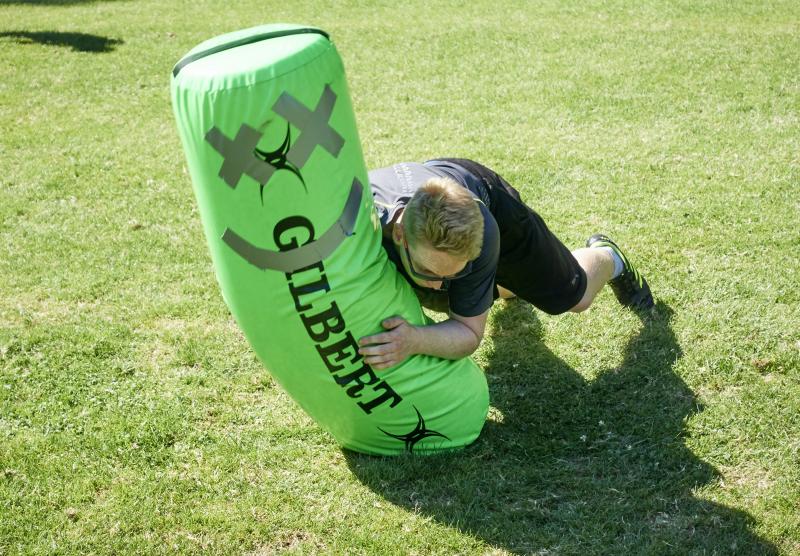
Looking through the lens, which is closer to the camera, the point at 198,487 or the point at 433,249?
the point at 433,249

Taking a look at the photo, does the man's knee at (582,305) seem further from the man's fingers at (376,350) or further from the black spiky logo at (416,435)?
the man's fingers at (376,350)

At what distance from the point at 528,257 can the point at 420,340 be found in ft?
2.91

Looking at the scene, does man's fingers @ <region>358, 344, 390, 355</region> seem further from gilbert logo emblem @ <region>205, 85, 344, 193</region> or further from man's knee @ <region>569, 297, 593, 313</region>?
man's knee @ <region>569, 297, 593, 313</region>

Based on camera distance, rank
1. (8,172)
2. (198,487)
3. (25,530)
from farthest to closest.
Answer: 1. (8,172)
2. (198,487)
3. (25,530)

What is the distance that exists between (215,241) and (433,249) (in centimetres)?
96

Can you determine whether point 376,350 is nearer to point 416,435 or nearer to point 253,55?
point 416,435

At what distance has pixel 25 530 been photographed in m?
3.87

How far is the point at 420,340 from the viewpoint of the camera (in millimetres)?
3891

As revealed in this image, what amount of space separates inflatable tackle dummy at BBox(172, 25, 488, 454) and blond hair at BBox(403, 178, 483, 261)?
0.29 metres

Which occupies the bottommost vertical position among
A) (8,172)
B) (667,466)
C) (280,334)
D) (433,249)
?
(8,172)

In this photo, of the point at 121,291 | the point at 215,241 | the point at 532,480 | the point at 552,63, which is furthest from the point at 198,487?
the point at 552,63

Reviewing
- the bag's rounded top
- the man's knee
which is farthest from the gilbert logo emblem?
the man's knee

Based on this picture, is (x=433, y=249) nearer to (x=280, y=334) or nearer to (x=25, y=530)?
(x=280, y=334)

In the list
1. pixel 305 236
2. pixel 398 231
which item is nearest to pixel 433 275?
pixel 398 231
